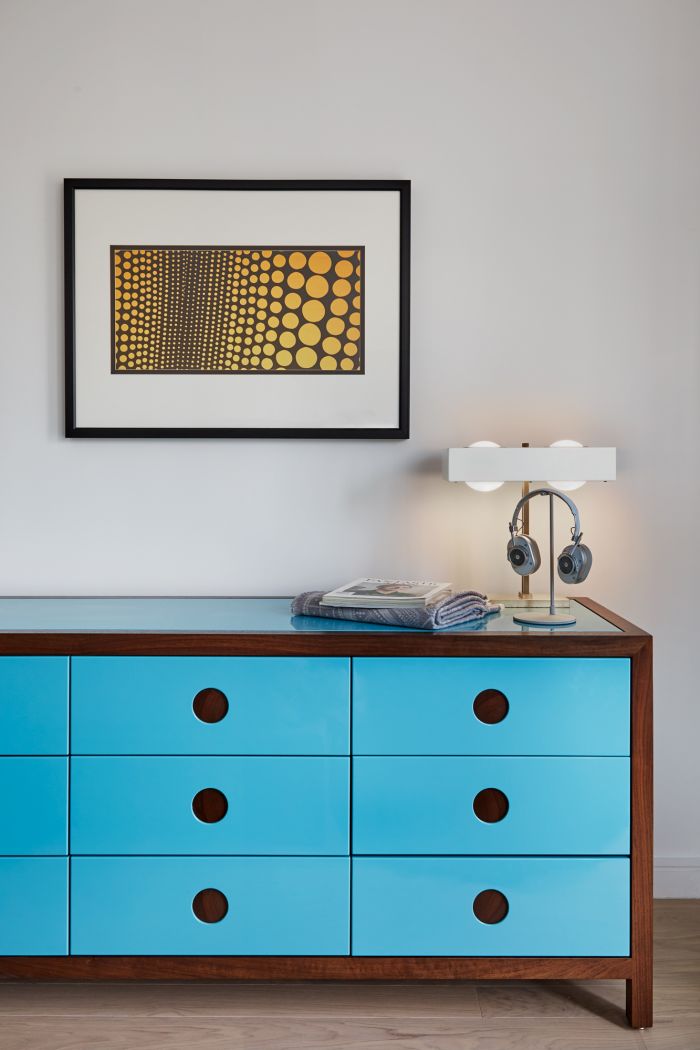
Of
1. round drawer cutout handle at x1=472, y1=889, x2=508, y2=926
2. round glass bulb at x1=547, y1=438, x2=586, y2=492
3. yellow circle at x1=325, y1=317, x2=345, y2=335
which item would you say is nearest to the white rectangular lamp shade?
round glass bulb at x1=547, y1=438, x2=586, y2=492

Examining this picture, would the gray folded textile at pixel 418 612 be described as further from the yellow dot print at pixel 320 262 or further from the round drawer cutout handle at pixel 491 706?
the yellow dot print at pixel 320 262

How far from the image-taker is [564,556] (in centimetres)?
191

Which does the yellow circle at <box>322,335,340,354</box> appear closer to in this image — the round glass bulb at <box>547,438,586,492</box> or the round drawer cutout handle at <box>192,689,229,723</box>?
the round glass bulb at <box>547,438,586,492</box>

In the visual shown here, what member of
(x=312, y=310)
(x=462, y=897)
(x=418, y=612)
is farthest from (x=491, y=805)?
(x=312, y=310)

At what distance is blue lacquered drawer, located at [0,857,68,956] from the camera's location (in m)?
1.81

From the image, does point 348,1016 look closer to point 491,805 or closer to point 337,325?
point 491,805

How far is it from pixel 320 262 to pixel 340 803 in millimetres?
1330

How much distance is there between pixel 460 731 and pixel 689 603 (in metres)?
0.88

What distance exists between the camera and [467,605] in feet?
6.26

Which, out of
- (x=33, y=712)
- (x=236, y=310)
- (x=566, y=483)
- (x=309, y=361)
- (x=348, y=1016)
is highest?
(x=236, y=310)

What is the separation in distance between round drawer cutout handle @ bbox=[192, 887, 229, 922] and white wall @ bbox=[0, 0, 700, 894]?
30.2 inches

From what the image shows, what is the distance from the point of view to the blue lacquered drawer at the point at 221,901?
5.90 ft

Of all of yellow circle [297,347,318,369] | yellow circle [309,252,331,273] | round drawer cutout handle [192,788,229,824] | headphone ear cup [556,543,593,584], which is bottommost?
round drawer cutout handle [192,788,229,824]

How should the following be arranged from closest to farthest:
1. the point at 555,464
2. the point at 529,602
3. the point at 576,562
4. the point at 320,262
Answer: the point at 576,562 → the point at 555,464 → the point at 529,602 → the point at 320,262
